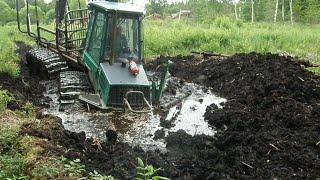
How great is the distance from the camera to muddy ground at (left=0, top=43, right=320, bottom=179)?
21.1 feet

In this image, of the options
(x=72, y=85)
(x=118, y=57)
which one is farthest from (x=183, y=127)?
(x=72, y=85)

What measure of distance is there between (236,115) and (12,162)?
4.72 metres

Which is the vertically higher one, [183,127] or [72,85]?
[72,85]

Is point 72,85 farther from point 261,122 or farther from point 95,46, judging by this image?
point 261,122

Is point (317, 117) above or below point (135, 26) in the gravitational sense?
below

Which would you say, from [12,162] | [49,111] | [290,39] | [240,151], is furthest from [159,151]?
[290,39]

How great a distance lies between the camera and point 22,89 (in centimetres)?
1073

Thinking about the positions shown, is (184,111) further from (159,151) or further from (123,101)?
(159,151)

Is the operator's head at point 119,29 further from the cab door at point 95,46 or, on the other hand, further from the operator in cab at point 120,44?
the cab door at point 95,46

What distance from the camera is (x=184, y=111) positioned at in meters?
9.52

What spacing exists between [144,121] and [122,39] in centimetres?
188

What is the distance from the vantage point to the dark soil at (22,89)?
9.48m

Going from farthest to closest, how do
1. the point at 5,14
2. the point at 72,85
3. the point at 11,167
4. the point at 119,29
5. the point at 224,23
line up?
the point at 5,14
the point at 224,23
the point at 72,85
the point at 119,29
the point at 11,167

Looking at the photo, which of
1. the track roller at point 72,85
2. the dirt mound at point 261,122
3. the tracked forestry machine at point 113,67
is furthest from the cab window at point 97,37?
the dirt mound at point 261,122
